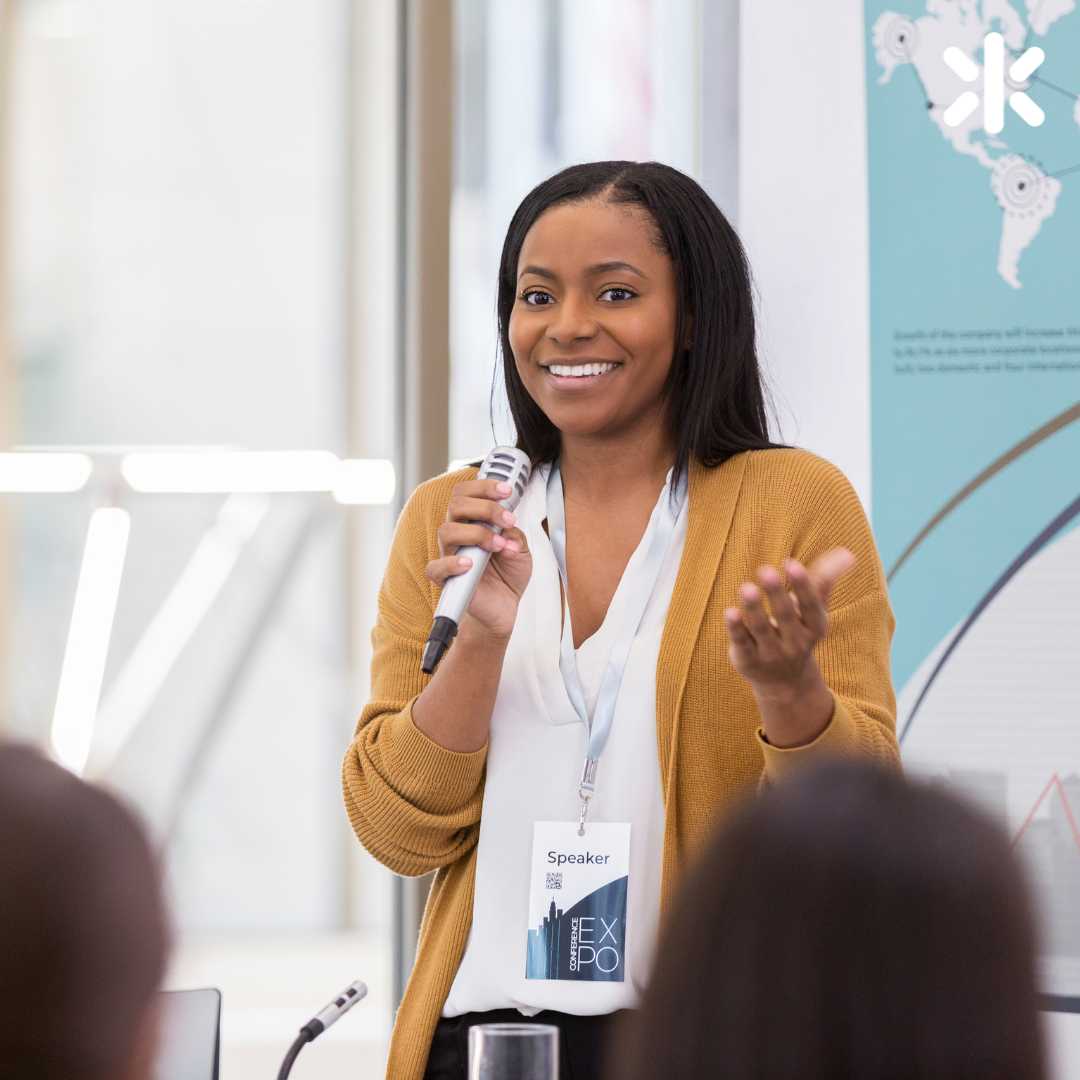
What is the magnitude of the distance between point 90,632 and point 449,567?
2108 millimetres

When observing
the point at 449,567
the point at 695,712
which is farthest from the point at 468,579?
the point at 695,712

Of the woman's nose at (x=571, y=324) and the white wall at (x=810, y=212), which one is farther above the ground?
the white wall at (x=810, y=212)

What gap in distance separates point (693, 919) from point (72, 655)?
3.14m

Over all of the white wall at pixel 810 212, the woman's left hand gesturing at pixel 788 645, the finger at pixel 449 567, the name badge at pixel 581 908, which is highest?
the white wall at pixel 810 212

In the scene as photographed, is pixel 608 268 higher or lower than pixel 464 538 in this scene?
higher

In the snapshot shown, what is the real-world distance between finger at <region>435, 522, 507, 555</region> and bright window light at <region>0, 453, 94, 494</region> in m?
2.07

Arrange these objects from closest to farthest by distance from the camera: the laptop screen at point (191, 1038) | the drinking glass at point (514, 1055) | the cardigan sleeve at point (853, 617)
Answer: the drinking glass at point (514, 1055)
the laptop screen at point (191, 1038)
the cardigan sleeve at point (853, 617)

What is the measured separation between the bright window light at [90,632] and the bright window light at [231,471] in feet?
0.36

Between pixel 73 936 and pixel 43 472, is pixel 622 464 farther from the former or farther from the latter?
pixel 43 472

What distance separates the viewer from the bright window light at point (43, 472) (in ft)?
12.2

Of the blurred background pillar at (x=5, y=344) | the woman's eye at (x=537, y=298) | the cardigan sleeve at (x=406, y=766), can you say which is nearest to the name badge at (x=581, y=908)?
the cardigan sleeve at (x=406, y=766)

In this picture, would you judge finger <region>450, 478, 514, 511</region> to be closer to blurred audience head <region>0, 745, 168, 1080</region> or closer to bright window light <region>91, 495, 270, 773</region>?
blurred audience head <region>0, 745, 168, 1080</region>

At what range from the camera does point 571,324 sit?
207 centimetres

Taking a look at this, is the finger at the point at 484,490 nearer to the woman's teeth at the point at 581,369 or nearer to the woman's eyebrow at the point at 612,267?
the woman's teeth at the point at 581,369
